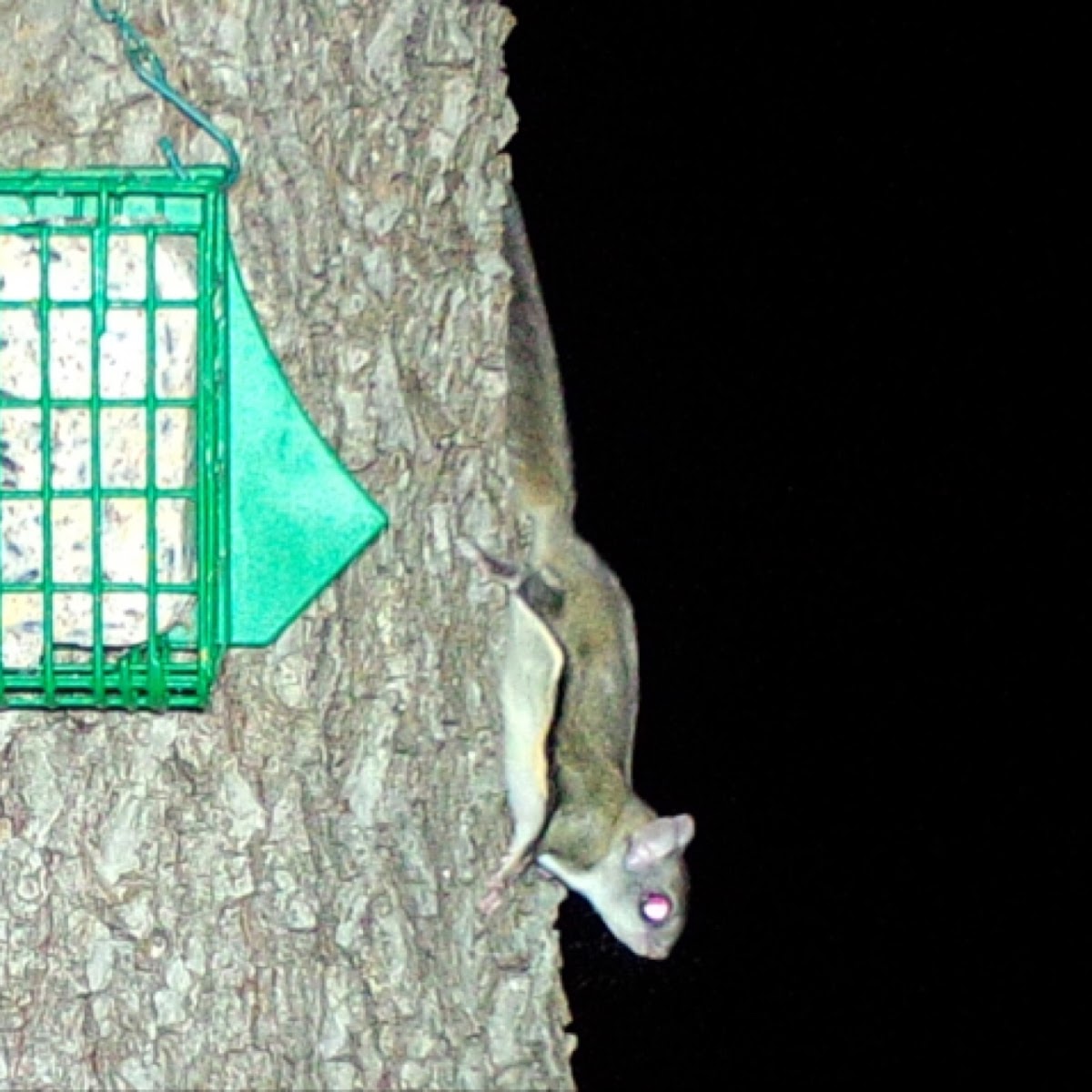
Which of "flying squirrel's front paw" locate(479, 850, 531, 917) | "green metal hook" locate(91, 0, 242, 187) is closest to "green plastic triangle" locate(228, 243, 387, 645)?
"green metal hook" locate(91, 0, 242, 187)

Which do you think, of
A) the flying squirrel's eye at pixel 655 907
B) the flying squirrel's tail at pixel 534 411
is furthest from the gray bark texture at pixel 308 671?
the flying squirrel's eye at pixel 655 907

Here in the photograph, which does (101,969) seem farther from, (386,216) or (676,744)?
(676,744)

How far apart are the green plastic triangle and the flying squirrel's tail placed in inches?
19.0

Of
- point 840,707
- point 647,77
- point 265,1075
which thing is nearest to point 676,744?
point 840,707

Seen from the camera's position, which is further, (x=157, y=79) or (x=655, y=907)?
(x=655, y=907)

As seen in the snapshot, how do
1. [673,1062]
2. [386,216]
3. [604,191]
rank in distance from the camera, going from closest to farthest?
[386,216], [604,191], [673,1062]

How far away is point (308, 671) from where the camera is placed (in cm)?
219

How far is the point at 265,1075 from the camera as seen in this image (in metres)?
2.22

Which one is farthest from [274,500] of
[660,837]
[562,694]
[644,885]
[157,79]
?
[644,885]

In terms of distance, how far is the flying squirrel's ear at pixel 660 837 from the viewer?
3.03 metres

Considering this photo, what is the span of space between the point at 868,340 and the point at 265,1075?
2.61 metres

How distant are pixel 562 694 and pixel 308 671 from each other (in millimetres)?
599

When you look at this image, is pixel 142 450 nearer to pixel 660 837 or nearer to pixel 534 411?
pixel 534 411

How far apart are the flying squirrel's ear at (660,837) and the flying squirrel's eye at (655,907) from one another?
149mm
